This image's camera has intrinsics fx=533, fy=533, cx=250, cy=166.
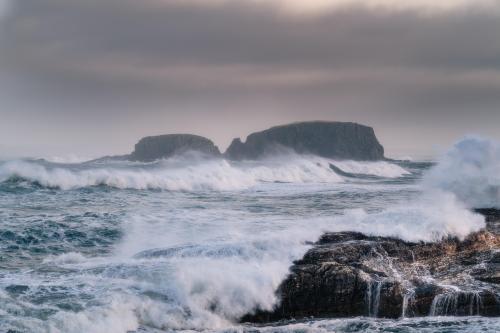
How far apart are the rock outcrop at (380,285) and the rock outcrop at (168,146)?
210 ft

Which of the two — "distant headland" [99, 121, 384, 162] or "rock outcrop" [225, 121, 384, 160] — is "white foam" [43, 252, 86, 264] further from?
"rock outcrop" [225, 121, 384, 160]

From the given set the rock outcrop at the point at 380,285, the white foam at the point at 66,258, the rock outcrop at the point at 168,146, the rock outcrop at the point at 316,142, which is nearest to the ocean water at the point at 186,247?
the white foam at the point at 66,258

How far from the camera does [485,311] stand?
1048cm

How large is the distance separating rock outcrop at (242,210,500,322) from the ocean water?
0.32 m

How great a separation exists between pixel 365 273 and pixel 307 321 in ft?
5.82

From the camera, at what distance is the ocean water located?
980 cm

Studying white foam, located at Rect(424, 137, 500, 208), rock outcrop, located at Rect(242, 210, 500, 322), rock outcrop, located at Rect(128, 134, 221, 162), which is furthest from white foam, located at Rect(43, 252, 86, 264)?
rock outcrop, located at Rect(128, 134, 221, 162)

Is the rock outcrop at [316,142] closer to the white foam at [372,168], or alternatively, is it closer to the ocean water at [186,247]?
the white foam at [372,168]

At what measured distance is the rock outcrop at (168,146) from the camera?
76812 millimetres

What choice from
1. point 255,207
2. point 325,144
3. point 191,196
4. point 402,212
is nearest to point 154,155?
point 325,144

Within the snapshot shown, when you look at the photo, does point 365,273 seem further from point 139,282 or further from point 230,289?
point 139,282

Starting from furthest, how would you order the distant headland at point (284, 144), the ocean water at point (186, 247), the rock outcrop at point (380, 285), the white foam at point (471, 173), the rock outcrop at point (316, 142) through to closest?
the rock outcrop at point (316, 142) < the distant headland at point (284, 144) < the white foam at point (471, 173) < the rock outcrop at point (380, 285) < the ocean water at point (186, 247)

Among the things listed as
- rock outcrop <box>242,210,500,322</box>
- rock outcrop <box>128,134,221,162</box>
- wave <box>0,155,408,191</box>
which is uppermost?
rock outcrop <box>128,134,221,162</box>

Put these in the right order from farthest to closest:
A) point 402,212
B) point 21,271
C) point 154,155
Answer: point 154,155 → point 402,212 → point 21,271
